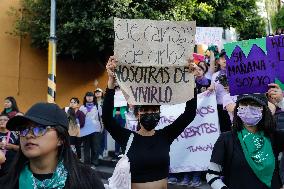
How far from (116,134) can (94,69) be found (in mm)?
15500

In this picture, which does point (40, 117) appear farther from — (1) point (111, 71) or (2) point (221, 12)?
(2) point (221, 12)

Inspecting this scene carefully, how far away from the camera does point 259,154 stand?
3.82 metres

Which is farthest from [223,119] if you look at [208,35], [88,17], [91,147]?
[88,17]

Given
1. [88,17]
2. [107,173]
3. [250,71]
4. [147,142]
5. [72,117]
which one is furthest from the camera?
[88,17]

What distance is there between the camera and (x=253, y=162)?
3.78 metres

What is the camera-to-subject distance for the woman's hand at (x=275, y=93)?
14.9 ft

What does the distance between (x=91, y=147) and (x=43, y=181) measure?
856 cm

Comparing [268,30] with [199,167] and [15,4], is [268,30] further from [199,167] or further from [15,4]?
[199,167]

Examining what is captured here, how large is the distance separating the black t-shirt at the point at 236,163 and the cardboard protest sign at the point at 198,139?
3505 millimetres

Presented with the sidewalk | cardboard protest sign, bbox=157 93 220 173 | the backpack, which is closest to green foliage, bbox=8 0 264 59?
the sidewalk

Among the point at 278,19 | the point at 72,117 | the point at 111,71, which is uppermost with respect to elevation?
the point at 278,19

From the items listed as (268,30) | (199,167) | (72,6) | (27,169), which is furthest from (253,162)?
(268,30)

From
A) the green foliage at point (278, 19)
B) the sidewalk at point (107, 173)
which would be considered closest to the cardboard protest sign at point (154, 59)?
the sidewalk at point (107, 173)

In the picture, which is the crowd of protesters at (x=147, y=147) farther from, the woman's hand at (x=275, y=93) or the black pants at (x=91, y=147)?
the black pants at (x=91, y=147)
